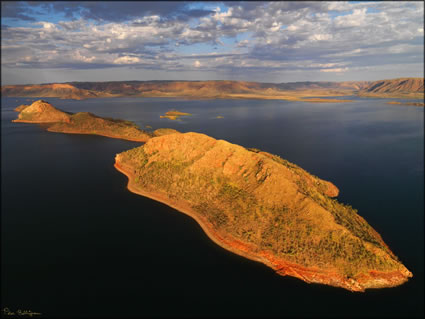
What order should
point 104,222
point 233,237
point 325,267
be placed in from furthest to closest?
point 104,222 → point 233,237 → point 325,267

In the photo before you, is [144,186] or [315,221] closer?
[315,221]

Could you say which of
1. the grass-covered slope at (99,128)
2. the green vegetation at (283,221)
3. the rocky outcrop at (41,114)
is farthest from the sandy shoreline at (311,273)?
the rocky outcrop at (41,114)

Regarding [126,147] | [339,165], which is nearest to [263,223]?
[339,165]

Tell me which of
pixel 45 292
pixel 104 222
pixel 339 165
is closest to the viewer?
pixel 45 292

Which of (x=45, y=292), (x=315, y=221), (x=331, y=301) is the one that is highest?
(x=315, y=221)

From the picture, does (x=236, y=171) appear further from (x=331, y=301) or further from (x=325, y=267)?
(x=331, y=301)

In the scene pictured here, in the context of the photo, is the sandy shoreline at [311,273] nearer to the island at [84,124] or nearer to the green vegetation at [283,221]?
the green vegetation at [283,221]
